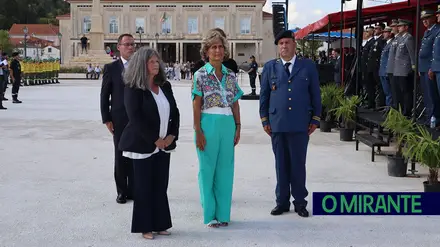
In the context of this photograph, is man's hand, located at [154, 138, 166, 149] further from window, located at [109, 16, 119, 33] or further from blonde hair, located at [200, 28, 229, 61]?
window, located at [109, 16, 119, 33]

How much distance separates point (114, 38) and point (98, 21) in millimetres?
29378

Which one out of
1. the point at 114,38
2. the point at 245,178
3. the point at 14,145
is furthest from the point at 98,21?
the point at 245,178

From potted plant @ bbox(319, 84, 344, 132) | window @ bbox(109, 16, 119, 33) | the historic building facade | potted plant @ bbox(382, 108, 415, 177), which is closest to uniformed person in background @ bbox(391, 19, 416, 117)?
potted plant @ bbox(319, 84, 344, 132)

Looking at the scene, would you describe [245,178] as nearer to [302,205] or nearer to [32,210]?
[302,205]

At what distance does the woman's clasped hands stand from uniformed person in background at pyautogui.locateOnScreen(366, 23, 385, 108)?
786 centimetres

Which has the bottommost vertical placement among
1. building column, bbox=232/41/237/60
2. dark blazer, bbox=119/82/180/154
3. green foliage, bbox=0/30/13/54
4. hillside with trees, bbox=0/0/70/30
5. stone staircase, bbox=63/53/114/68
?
dark blazer, bbox=119/82/180/154

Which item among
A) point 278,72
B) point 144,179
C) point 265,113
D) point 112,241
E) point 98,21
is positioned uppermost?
point 98,21

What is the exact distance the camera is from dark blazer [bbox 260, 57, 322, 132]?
5441 millimetres

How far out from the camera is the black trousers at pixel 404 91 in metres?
9.73

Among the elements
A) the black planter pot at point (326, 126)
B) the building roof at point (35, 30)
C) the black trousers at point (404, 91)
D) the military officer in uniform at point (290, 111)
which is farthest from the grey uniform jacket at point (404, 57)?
the building roof at point (35, 30)

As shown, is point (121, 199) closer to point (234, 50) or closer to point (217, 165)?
point (217, 165)

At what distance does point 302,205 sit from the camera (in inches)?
220

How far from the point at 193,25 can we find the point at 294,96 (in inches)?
3104

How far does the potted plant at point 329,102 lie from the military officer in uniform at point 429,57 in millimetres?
2674
